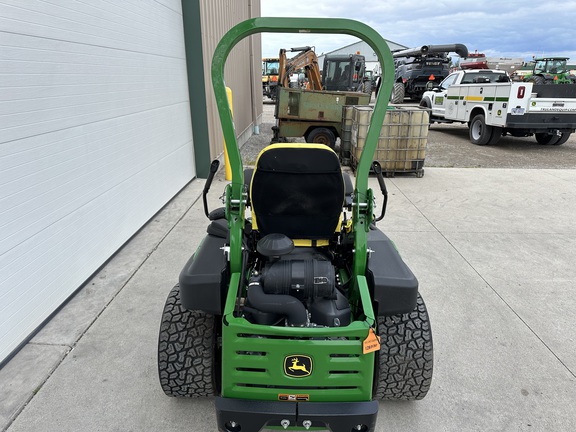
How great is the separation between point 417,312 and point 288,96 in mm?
7516

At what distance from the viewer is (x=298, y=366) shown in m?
1.70

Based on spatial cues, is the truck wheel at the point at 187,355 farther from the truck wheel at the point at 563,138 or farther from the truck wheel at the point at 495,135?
the truck wheel at the point at 563,138

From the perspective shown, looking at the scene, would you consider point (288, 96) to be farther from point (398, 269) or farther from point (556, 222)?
point (398, 269)

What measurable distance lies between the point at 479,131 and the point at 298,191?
34.1 ft

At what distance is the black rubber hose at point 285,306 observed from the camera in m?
1.86

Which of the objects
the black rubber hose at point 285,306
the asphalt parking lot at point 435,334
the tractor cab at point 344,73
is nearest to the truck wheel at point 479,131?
the tractor cab at point 344,73

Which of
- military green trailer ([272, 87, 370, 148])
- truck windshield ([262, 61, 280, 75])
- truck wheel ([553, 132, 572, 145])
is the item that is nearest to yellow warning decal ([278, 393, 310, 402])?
military green trailer ([272, 87, 370, 148])

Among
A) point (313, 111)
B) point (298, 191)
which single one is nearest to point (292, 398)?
point (298, 191)

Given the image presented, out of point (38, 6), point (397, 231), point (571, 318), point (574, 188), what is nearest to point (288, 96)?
point (397, 231)

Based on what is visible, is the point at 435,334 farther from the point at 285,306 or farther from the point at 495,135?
the point at 495,135

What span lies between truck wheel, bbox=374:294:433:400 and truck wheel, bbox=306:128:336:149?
7397 millimetres

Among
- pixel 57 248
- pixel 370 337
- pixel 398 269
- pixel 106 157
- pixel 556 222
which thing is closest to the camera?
pixel 370 337

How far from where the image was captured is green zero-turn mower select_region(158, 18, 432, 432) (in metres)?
1.70

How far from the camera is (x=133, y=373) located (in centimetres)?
249
